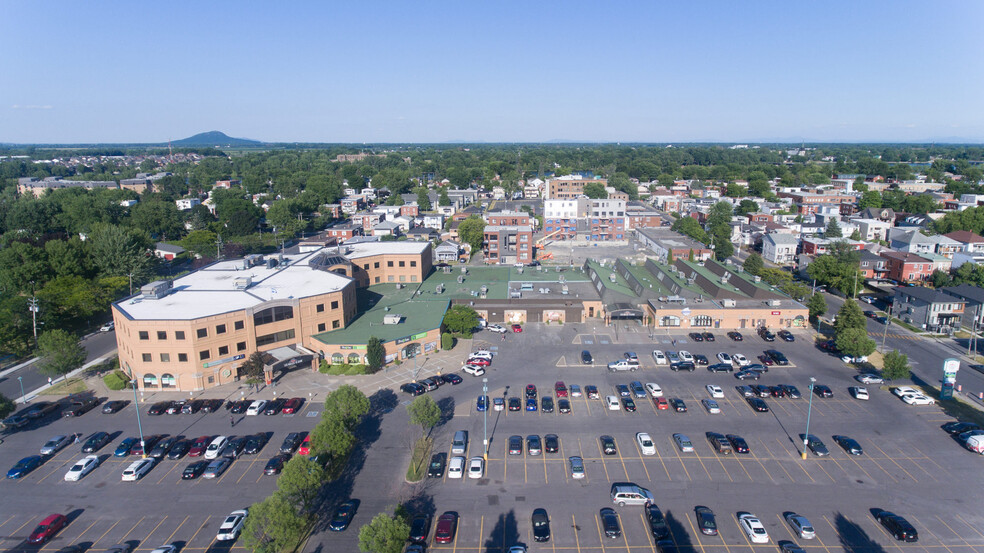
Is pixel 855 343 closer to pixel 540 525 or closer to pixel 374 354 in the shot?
pixel 540 525

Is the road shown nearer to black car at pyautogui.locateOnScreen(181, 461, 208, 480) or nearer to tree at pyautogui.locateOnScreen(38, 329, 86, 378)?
tree at pyautogui.locateOnScreen(38, 329, 86, 378)

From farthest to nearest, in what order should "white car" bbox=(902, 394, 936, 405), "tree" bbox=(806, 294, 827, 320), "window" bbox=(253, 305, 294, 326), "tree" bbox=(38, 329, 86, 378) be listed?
1. "tree" bbox=(806, 294, 827, 320)
2. "window" bbox=(253, 305, 294, 326)
3. "tree" bbox=(38, 329, 86, 378)
4. "white car" bbox=(902, 394, 936, 405)

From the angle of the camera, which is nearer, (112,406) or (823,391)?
(112,406)

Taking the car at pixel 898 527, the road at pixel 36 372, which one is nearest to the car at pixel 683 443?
the car at pixel 898 527

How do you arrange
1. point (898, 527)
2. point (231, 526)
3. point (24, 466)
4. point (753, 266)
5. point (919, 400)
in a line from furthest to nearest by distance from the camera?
point (753, 266)
point (919, 400)
point (24, 466)
point (231, 526)
point (898, 527)

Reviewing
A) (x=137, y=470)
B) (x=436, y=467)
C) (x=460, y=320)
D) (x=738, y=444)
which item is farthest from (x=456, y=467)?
(x=460, y=320)

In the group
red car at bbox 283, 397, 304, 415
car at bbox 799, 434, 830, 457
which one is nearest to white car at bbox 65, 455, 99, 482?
red car at bbox 283, 397, 304, 415
